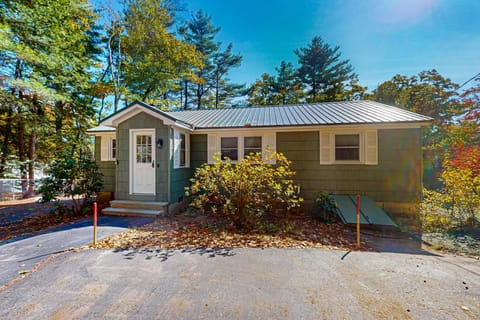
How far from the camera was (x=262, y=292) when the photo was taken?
2623 millimetres

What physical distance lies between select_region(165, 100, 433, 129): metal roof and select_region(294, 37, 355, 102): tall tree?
11.8m

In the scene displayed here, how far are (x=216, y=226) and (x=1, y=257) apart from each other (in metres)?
4.00

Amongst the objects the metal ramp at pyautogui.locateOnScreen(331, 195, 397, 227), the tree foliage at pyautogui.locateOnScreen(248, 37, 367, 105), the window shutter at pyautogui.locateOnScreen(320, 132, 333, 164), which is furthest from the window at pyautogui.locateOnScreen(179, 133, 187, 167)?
the tree foliage at pyautogui.locateOnScreen(248, 37, 367, 105)

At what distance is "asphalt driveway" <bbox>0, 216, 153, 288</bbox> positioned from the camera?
326 centimetres

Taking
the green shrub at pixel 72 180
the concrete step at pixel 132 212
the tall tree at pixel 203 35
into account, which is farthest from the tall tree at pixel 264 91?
the concrete step at pixel 132 212

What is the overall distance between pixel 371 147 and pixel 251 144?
13.2 ft

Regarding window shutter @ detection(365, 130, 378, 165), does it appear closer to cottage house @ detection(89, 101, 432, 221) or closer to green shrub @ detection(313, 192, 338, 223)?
cottage house @ detection(89, 101, 432, 221)

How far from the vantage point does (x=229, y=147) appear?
7.89 meters

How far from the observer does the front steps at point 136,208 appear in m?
6.28

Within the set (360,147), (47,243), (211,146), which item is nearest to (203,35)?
(211,146)

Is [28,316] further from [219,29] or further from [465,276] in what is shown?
[219,29]

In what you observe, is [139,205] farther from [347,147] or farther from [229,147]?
[347,147]

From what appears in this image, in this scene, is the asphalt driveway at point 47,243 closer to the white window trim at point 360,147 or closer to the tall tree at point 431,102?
the white window trim at point 360,147

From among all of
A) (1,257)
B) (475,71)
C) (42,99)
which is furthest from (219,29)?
(1,257)
